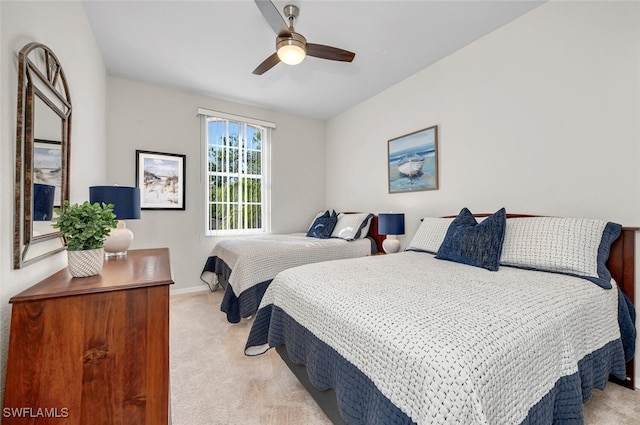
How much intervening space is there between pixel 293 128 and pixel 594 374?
4358 millimetres

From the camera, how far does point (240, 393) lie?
1722 millimetres

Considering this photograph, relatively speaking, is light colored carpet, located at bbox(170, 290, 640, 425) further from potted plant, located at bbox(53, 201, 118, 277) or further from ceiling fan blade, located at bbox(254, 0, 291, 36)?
ceiling fan blade, located at bbox(254, 0, 291, 36)

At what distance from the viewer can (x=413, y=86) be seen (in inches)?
131

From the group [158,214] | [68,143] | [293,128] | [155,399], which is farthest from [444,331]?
[293,128]

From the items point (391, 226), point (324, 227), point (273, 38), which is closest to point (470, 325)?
point (391, 226)

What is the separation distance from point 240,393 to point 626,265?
8.45 feet

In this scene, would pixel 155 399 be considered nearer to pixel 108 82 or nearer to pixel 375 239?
pixel 375 239

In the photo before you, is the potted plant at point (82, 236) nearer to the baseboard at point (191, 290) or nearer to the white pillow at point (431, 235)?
the white pillow at point (431, 235)

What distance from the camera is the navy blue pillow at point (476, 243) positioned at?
1.92 meters

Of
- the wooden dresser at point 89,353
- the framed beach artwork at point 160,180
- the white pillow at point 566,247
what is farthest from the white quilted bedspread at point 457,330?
the framed beach artwork at point 160,180

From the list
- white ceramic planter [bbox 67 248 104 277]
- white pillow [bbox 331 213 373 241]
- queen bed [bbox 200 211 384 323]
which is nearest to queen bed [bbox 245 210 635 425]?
queen bed [bbox 200 211 384 323]

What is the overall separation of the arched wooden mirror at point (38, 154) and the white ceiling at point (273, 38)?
49.5 inches

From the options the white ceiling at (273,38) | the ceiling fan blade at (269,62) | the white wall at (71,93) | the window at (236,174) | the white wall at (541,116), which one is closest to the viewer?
the white wall at (71,93)

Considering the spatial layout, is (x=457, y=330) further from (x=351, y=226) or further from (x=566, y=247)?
(x=351, y=226)
